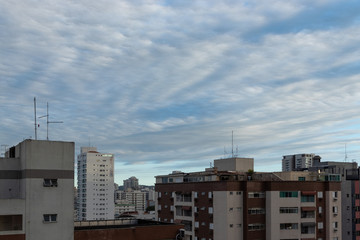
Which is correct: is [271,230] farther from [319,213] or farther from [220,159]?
[220,159]

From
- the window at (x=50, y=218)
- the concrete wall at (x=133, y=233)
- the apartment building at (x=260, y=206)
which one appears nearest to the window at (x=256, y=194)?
the apartment building at (x=260, y=206)

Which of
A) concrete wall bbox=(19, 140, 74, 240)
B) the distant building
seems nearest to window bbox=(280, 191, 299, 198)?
the distant building

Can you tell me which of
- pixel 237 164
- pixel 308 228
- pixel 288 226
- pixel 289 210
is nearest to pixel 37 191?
pixel 289 210

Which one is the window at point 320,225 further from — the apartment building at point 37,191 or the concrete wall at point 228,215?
the apartment building at point 37,191

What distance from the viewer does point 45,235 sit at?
4581 centimetres

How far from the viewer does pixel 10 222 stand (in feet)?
148

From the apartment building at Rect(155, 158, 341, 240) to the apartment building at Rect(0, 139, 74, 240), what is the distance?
49008 mm

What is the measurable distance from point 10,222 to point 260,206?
195 ft

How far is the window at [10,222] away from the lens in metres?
44.8

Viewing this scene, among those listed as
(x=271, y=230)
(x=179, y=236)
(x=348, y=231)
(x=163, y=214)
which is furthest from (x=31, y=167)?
(x=348, y=231)

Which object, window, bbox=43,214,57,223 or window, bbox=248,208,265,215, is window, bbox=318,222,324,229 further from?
window, bbox=43,214,57,223

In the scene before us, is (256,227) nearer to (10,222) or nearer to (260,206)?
(260,206)

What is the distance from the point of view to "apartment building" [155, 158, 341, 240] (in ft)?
298

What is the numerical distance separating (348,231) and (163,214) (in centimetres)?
5012
